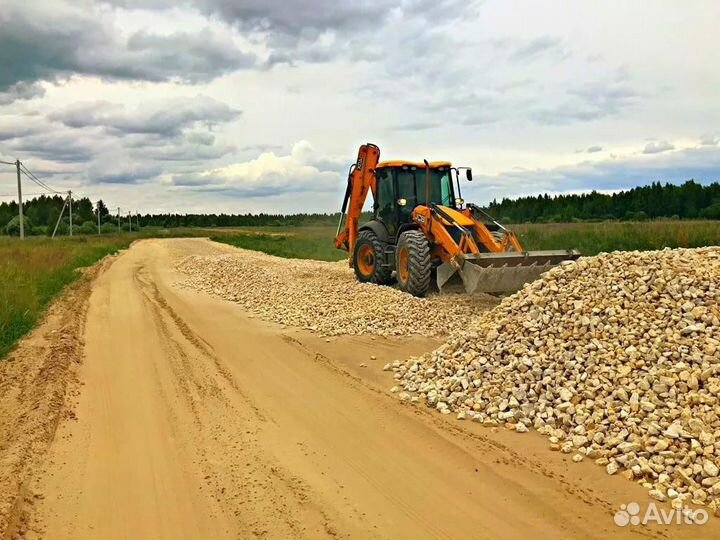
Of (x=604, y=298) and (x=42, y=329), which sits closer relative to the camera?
(x=604, y=298)

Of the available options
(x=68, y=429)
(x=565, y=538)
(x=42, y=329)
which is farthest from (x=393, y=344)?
(x=42, y=329)

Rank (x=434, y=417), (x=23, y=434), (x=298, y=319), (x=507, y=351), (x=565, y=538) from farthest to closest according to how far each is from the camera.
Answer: (x=298, y=319) → (x=507, y=351) → (x=434, y=417) → (x=23, y=434) → (x=565, y=538)

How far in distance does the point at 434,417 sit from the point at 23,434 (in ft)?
12.3

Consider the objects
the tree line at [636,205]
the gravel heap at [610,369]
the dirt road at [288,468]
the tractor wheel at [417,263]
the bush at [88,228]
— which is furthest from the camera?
the bush at [88,228]

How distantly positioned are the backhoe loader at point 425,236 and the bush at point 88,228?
6590cm

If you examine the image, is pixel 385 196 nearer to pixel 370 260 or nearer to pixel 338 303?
pixel 370 260

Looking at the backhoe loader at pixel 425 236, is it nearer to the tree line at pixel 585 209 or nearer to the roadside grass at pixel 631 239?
the roadside grass at pixel 631 239

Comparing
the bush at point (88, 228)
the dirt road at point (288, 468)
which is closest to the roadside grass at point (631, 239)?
the dirt road at point (288, 468)

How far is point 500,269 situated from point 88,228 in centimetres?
7381

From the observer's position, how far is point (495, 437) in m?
5.45

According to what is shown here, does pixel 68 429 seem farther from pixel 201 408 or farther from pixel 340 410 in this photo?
pixel 340 410

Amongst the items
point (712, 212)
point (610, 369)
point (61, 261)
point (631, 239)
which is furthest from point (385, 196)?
point (712, 212)

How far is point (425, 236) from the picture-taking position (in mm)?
11945

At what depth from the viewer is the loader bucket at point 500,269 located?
1034 centimetres
